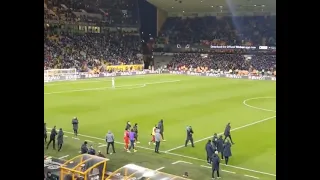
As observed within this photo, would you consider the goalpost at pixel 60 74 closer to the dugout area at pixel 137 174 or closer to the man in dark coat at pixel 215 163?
the dugout area at pixel 137 174

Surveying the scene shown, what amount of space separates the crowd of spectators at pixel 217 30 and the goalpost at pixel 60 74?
7420mm

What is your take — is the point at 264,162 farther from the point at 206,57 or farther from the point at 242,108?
the point at 206,57

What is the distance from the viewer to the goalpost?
19.0 meters

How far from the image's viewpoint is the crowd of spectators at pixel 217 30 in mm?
22947

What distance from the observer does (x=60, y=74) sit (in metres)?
19.6

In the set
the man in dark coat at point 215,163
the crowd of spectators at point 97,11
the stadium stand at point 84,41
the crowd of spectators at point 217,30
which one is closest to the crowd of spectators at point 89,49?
the stadium stand at point 84,41

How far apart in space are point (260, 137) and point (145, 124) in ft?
10.00

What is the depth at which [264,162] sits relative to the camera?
826 centimetres

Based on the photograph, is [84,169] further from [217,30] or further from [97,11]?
[217,30]

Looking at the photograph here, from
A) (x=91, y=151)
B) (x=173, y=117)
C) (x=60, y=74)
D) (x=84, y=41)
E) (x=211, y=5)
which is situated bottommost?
(x=91, y=151)

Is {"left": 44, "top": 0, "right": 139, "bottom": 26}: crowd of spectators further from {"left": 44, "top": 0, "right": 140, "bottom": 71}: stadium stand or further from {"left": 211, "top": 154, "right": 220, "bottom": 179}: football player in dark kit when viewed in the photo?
{"left": 211, "top": 154, "right": 220, "bottom": 179}: football player in dark kit

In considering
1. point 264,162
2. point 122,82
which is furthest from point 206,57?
point 264,162

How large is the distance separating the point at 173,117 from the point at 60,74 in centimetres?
898

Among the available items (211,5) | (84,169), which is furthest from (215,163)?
(211,5)
